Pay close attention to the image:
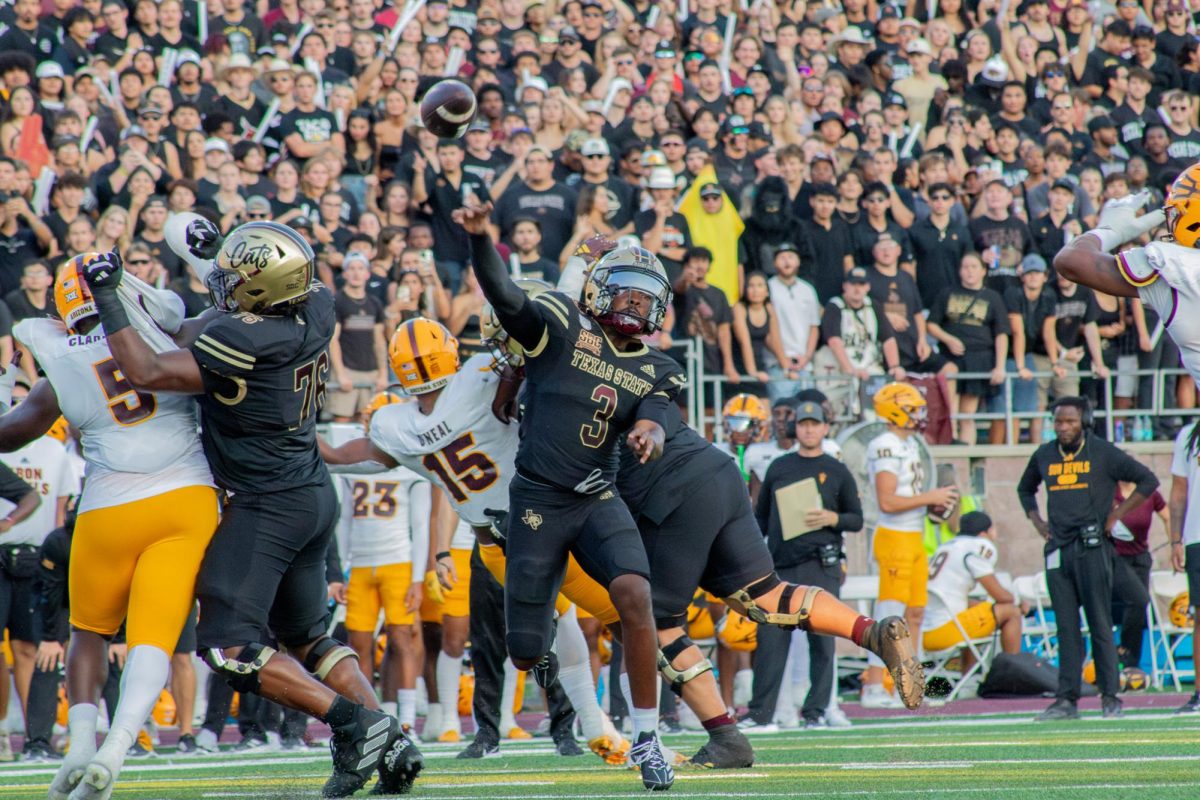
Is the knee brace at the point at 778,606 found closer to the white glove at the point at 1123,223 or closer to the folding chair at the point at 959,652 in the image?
the white glove at the point at 1123,223

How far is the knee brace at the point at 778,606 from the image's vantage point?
21.9ft

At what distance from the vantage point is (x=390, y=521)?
10.2 metres

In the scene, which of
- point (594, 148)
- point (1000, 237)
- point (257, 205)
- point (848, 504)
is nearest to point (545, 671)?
point (848, 504)

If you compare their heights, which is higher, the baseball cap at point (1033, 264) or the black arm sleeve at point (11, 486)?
the baseball cap at point (1033, 264)

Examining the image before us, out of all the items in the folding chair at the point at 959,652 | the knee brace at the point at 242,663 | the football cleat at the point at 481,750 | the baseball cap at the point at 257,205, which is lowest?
the folding chair at the point at 959,652

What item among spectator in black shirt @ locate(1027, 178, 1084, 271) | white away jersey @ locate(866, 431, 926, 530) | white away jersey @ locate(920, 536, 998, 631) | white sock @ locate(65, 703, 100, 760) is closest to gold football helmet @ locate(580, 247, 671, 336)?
white sock @ locate(65, 703, 100, 760)

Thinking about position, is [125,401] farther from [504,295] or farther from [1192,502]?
[1192,502]

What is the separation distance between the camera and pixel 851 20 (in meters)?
18.8

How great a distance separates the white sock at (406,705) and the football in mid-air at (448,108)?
16.4 ft

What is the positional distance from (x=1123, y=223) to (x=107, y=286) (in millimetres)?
3449

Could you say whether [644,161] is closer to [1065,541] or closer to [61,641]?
[1065,541]

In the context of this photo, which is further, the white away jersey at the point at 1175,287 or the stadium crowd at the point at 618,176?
the stadium crowd at the point at 618,176

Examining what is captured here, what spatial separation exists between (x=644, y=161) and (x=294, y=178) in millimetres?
2920

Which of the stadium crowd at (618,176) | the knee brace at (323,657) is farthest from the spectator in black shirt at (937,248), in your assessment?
the knee brace at (323,657)
